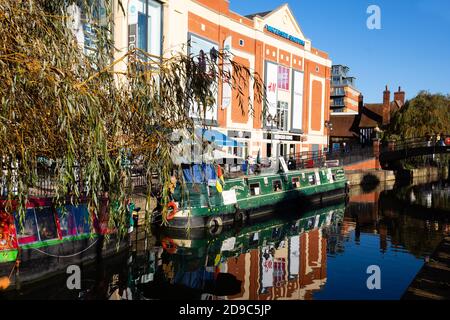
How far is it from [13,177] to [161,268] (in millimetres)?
7806

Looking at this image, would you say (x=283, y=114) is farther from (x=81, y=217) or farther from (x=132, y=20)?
(x=81, y=217)

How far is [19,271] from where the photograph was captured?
10586mm

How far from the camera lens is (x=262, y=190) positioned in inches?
862

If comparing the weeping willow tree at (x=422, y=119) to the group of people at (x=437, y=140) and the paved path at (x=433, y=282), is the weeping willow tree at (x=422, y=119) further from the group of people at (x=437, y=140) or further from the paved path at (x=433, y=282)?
the paved path at (x=433, y=282)

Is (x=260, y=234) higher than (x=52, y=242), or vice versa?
(x=52, y=242)

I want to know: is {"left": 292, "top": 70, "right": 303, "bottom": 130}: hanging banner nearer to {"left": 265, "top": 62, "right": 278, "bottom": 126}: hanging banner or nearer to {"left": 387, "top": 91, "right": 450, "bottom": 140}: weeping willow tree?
{"left": 265, "top": 62, "right": 278, "bottom": 126}: hanging banner

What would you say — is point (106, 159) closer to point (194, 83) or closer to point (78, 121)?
point (78, 121)

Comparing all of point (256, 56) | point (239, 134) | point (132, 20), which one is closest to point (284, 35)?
point (256, 56)

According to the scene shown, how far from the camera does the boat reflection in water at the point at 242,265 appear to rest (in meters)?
11.3

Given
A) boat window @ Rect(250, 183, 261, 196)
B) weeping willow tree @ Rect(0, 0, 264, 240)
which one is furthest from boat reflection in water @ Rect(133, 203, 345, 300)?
weeping willow tree @ Rect(0, 0, 264, 240)

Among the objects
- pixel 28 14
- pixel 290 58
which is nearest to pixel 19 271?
pixel 28 14

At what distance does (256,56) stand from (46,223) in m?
25.7

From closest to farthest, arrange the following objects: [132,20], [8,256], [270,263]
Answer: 1. [8,256]
2. [270,263]
3. [132,20]

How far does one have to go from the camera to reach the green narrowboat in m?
17.1
